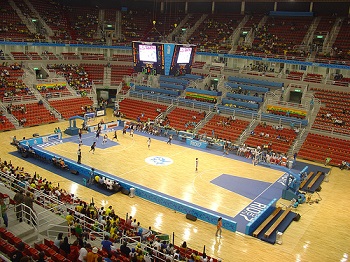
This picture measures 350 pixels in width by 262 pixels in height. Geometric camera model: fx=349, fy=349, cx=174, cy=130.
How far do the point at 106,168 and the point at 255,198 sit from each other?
11.3 meters

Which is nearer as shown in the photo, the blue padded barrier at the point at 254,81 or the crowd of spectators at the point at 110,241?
the crowd of spectators at the point at 110,241

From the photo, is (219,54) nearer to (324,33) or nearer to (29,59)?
(324,33)

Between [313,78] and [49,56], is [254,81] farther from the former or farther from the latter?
[49,56]

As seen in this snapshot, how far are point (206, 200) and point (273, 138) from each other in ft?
48.5

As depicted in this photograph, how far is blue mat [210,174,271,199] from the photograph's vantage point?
2395cm

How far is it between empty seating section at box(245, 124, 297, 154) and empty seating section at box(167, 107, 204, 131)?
680cm

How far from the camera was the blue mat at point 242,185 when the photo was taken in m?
24.0

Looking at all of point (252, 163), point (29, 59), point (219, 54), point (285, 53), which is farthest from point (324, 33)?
point (29, 59)

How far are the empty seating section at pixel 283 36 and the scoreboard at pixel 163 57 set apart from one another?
2127 cm

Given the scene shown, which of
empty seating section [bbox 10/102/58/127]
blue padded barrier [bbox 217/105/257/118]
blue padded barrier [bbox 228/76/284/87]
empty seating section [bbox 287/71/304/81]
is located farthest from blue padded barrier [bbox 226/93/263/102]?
empty seating section [bbox 10/102/58/127]

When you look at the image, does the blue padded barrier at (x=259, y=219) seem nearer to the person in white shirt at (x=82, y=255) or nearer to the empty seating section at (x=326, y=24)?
the person in white shirt at (x=82, y=255)

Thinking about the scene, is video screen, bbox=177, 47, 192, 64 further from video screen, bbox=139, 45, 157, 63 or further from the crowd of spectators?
the crowd of spectators

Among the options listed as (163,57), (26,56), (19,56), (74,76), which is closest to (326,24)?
(163,57)

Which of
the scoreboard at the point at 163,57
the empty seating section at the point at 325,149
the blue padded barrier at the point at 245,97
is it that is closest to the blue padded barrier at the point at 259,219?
the empty seating section at the point at 325,149
